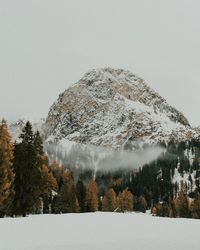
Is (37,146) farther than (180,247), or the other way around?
(37,146)

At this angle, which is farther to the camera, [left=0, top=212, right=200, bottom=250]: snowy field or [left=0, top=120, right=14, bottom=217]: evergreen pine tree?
[left=0, top=120, right=14, bottom=217]: evergreen pine tree

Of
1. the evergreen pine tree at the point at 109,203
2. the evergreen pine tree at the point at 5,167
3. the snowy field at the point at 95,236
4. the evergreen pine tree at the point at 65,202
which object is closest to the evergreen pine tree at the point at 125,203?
the evergreen pine tree at the point at 109,203

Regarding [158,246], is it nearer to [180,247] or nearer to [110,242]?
[180,247]

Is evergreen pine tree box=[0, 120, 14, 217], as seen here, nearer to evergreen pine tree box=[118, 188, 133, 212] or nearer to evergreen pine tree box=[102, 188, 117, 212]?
evergreen pine tree box=[102, 188, 117, 212]

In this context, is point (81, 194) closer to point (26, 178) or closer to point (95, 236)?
point (26, 178)

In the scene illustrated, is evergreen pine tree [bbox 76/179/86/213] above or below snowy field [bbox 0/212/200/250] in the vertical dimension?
above

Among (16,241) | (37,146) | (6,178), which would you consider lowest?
(16,241)

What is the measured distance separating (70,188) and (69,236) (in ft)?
194

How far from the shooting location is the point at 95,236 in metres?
25.3

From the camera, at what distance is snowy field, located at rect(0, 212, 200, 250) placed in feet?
69.8

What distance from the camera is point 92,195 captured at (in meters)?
101

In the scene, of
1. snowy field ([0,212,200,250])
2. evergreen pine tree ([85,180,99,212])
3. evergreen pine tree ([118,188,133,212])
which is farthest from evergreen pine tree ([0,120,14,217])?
evergreen pine tree ([118,188,133,212])

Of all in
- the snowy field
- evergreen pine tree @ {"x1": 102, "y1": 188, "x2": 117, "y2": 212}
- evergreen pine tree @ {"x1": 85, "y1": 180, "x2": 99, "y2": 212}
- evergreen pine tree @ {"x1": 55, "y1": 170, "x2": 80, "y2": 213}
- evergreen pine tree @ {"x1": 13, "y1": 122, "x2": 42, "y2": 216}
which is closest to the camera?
the snowy field

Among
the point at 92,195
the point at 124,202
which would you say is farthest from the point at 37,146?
the point at 124,202
